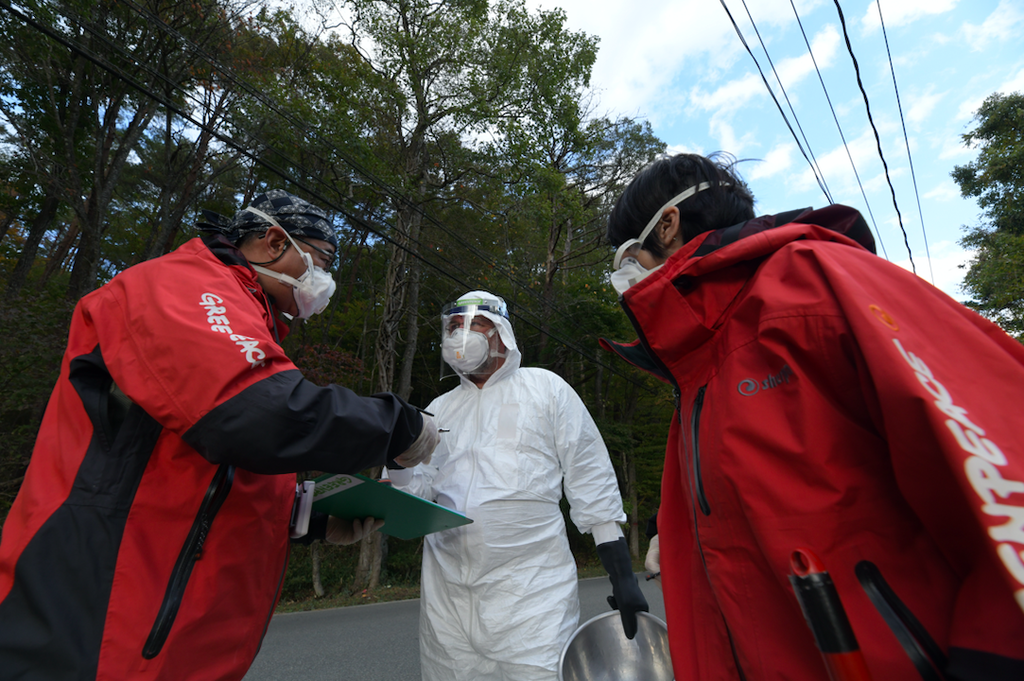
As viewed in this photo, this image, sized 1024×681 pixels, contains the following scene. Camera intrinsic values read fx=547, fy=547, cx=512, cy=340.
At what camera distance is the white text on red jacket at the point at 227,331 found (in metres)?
1.33

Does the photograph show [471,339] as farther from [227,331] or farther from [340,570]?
[340,570]

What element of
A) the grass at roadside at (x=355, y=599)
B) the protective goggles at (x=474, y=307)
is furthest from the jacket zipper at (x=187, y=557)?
the grass at roadside at (x=355, y=599)

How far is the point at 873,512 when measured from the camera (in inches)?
34.3

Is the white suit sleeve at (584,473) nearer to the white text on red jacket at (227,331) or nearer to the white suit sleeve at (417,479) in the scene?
the white suit sleeve at (417,479)

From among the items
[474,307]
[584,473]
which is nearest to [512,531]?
[584,473]

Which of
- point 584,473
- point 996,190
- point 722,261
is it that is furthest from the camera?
point 996,190

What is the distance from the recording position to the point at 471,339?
317cm

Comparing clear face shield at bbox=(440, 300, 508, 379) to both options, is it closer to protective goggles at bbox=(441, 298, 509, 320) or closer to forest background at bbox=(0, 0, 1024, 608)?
protective goggles at bbox=(441, 298, 509, 320)

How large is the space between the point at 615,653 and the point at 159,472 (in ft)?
5.91

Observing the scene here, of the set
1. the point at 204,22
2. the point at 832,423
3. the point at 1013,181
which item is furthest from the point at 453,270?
the point at 1013,181

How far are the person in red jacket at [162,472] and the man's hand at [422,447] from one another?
15 centimetres

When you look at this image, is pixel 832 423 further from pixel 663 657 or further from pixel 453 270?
pixel 453 270

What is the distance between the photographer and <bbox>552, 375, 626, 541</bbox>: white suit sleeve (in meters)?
2.74

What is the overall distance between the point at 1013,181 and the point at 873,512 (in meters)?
27.7
